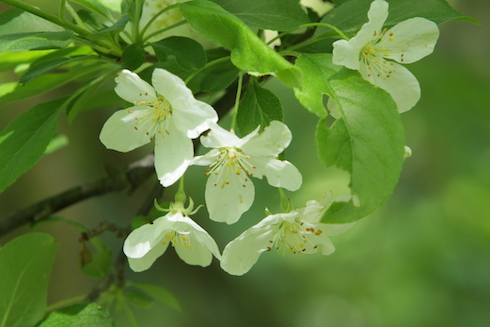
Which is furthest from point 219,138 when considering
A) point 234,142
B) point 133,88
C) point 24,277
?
point 24,277

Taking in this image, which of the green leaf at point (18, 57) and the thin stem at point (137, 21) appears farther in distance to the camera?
the green leaf at point (18, 57)

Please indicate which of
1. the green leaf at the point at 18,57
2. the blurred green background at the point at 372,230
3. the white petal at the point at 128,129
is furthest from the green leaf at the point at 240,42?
the blurred green background at the point at 372,230

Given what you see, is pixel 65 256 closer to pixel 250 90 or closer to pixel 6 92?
pixel 6 92

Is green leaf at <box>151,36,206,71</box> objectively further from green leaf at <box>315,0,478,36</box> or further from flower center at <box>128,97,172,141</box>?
green leaf at <box>315,0,478,36</box>

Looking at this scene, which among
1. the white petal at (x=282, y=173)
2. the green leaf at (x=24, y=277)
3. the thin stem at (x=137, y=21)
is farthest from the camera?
the green leaf at (x=24, y=277)

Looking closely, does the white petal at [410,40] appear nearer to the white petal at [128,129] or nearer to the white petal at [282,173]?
the white petal at [282,173]

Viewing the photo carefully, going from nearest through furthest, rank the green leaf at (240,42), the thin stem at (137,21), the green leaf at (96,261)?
the green leaf at (240,42)
the thin stem at (137,21)
the green leaf at (96,261)
